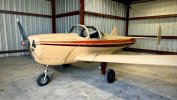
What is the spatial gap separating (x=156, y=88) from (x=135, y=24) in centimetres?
740

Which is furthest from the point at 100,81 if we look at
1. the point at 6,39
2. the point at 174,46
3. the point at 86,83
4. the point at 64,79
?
the point at 174,46

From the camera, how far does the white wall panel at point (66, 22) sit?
312 inches

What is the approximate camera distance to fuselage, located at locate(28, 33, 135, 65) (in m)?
3.33

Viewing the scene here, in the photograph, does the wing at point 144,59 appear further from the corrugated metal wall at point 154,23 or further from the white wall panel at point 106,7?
the corrugated metal wall at point 154,23

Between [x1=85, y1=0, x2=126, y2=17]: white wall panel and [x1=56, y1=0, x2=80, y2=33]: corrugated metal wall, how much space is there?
694 millimetres

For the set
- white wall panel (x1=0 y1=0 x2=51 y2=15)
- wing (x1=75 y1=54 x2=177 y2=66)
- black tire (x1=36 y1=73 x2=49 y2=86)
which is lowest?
black tire (x1=36 y1=73 x2=49 y2=86)

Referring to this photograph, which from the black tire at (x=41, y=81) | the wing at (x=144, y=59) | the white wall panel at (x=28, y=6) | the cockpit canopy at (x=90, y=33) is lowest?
the black tire at (x=41, y=81)

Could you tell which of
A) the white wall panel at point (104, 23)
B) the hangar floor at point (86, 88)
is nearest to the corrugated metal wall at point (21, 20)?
the white wall panel at point (104, 23)

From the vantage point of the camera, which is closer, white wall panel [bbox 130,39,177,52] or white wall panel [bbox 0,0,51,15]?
white wall panel [bbox 0,0,51,15]

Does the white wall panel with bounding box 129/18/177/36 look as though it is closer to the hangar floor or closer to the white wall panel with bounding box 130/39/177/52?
the white wall panel with bounding box 130/39/177/52

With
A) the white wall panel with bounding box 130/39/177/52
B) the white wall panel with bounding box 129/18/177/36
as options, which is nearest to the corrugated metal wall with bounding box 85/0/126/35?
the white wall panel with bounding box 129/18/177/36

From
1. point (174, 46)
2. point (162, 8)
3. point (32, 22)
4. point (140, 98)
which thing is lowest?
point (140, 98)

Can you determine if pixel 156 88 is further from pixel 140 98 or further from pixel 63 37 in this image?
pixel 63 37

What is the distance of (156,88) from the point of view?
342 centimetres
